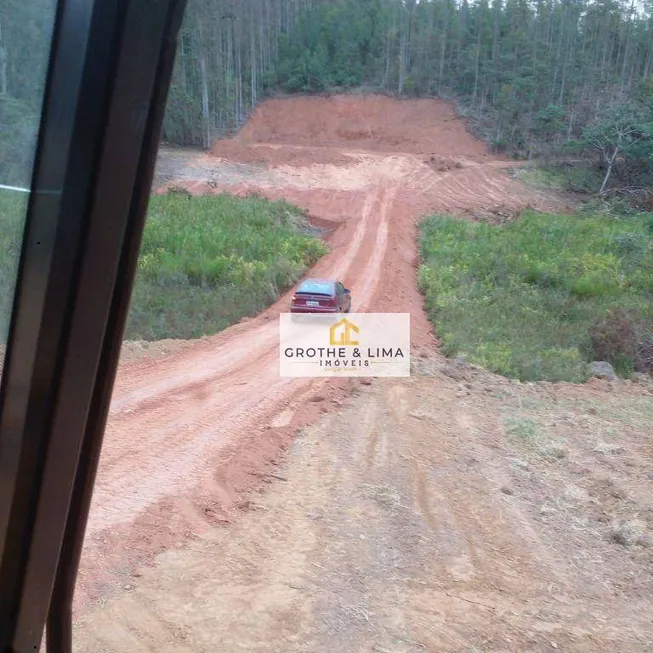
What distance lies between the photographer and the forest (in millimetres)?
39500

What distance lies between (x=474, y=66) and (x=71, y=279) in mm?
53959

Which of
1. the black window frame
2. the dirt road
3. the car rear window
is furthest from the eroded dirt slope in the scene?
the car rear window

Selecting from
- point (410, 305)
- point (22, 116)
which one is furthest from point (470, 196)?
point (22, 116)

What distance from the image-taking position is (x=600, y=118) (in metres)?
41.0

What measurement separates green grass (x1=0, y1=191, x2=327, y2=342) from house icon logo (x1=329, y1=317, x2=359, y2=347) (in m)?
2.13

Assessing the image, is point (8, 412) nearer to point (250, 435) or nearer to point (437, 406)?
point (250, 435)

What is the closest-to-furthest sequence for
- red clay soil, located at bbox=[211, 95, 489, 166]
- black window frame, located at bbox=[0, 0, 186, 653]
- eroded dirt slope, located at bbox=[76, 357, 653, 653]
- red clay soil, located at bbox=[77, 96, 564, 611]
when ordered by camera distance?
1. black window frame, located at bbox=[0, 0, 186, 653]
2. eroded dirt slope, located at bbox=[76, 357, 653, 653]
3. red clay soil, located at bbox=[77, 96, 564, 611]
4. red clay soil, located at bbox=[211, 95, 489, 166]

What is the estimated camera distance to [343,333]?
13508 mm

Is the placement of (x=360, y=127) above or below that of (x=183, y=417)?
above

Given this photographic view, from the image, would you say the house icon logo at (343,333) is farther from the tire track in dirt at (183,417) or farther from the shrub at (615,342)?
the shrub at (615,342)

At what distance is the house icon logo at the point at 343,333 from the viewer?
12836mm

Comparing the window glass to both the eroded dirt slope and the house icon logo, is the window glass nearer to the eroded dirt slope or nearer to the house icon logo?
the eroded dirt slope

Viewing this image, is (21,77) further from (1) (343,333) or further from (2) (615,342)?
(2) (615,342)

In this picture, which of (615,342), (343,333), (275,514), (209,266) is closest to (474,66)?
(209,266)
